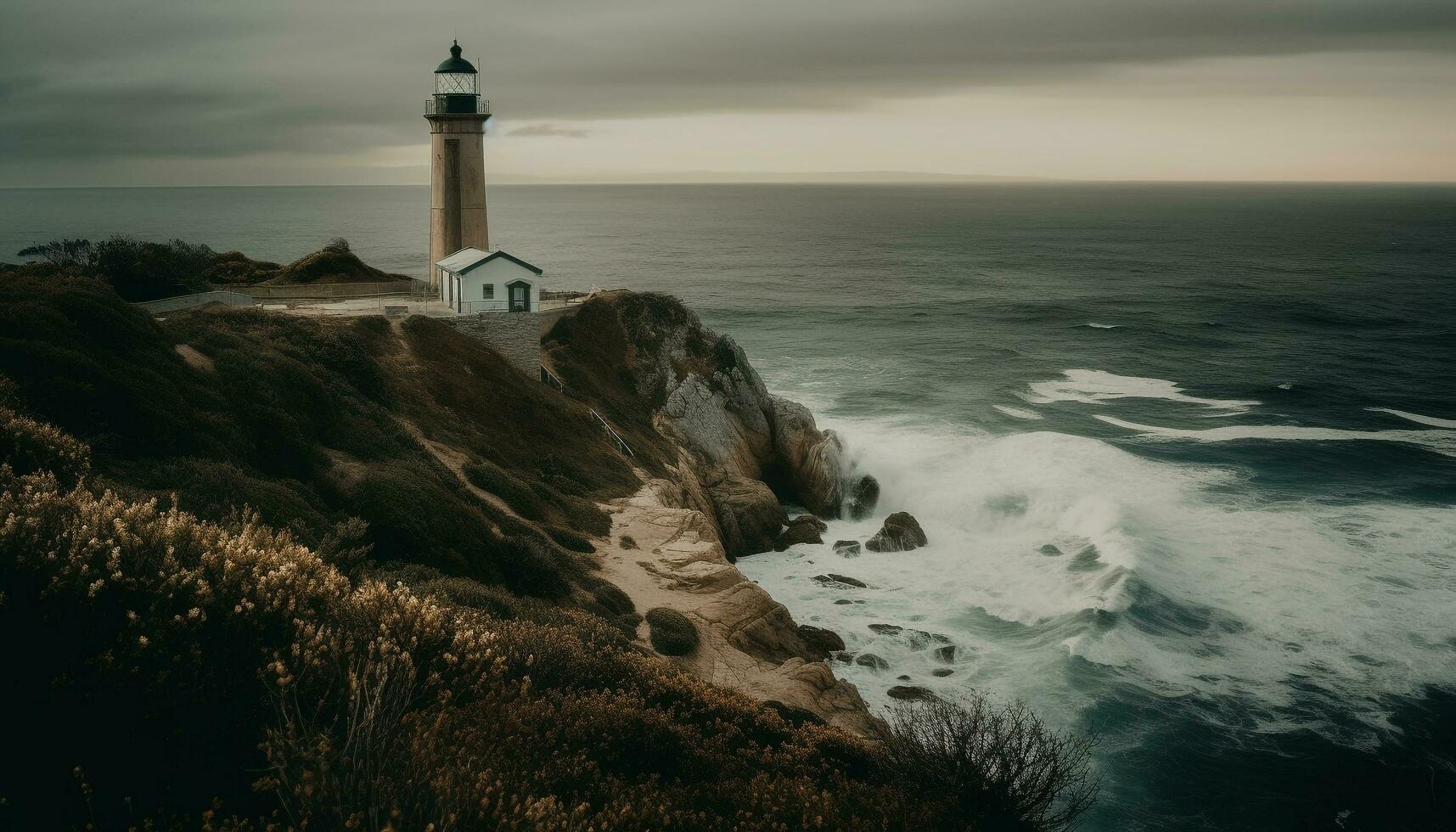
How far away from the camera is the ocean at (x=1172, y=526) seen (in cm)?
1973

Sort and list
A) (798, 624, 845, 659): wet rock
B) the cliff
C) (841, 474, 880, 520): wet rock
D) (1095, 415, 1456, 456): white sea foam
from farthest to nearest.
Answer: (1095, 415, 1456, 456): white sea foam
(841, 474, 880, 520): wet rock
(798, 624, 845, 659): wet rock
the cliff

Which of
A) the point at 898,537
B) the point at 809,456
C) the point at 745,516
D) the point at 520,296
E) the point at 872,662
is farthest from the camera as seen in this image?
the point at 809,456

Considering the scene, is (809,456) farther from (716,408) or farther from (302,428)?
(302,428)

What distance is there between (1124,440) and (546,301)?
29.4m

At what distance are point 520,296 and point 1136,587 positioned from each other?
981 inches

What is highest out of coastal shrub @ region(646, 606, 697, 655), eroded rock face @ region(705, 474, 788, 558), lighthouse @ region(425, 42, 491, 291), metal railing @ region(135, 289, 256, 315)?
lighthouse @ region(425, 42, 491, 291)

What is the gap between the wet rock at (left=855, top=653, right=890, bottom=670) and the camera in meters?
22.6

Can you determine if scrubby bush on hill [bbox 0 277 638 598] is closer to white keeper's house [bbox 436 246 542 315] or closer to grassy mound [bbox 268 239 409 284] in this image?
white keeper's house [bbox 436 246 542 315]

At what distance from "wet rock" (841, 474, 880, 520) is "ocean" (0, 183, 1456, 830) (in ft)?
1.91

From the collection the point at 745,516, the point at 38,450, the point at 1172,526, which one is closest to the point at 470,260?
the point at 745,516

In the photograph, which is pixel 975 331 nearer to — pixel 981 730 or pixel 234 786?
pixel 981 730

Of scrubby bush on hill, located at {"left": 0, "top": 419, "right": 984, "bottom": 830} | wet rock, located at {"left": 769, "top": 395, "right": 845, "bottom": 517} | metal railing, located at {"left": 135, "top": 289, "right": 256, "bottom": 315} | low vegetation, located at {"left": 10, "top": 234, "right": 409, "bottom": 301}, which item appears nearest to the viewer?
scrubby bush on hill, located at {"left": 0, "top": 419, "right": 984, "bottom": 830}

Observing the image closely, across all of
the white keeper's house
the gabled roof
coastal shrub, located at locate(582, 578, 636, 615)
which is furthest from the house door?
coastal shrub, located at locate(582, 578, 636, 615)

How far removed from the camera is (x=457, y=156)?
127 ft
